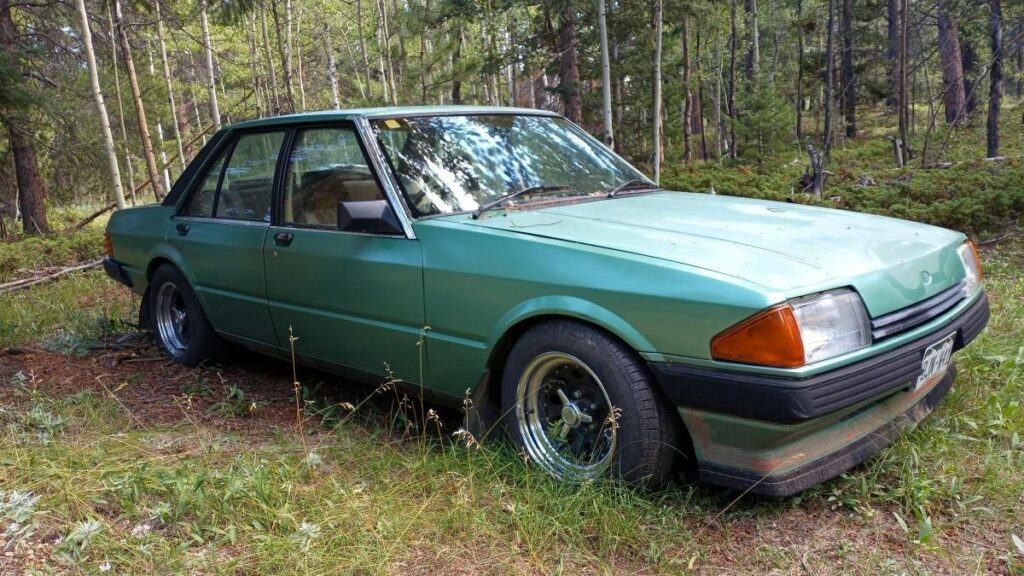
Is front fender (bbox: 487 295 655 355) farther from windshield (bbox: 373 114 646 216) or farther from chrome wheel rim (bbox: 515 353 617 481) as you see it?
windshield (bbox: 373 114 646 216)

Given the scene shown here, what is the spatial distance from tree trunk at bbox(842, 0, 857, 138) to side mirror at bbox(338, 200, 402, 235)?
23.9 m

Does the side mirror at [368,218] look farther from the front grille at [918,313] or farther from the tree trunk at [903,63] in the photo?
the tree trunk at [903,63]

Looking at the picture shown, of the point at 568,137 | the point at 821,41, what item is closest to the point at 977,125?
the point at 821,41

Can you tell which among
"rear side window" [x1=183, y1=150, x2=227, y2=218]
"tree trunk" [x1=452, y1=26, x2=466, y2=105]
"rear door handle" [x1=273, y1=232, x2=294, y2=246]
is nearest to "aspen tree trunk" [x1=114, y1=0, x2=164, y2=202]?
"tree trunk" [x1=452, y1=26, x2=466, y2=105]

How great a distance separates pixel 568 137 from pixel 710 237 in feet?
4.97

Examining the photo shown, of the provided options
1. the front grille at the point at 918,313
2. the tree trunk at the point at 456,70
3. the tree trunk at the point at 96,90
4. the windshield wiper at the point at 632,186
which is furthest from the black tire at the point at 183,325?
the tree trunk at the point at 456,70

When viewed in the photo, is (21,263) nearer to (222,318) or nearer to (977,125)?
(222,318)

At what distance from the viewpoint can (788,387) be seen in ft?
7.26

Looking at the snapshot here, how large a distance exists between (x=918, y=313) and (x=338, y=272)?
2493 millimetres

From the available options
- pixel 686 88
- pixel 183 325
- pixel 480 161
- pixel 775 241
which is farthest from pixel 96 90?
pixel 686 88

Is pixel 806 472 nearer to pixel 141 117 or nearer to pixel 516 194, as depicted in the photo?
pixel 516 194

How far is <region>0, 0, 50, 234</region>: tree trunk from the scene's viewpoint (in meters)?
12.0

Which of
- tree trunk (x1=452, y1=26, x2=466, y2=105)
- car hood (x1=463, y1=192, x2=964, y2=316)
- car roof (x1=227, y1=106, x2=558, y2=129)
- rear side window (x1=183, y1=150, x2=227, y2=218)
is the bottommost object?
car hood (x1=463, y1=192, x2=964, y2=316)

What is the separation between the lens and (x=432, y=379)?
3244 millimetres
